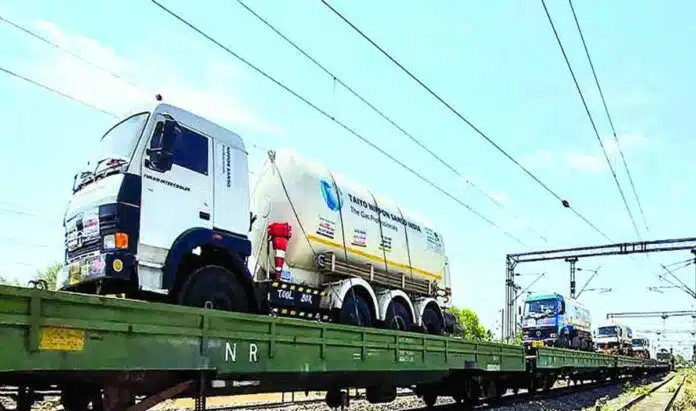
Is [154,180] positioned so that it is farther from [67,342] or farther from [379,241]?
[379,241]

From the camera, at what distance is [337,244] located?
11914 mm

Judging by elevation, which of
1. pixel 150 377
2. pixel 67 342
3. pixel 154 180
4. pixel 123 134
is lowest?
pixel 150 377

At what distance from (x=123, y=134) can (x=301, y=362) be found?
3607 mm

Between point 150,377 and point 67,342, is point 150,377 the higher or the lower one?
the lower one

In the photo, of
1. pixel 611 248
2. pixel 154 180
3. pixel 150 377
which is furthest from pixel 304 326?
pixel 611 248

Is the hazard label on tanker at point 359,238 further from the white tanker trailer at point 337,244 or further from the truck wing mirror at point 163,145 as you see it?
the truck wing mirror at point 163,145

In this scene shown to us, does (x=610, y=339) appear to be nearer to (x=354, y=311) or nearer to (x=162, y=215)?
(x=354, y=311)

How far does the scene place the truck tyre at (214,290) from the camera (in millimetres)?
7883

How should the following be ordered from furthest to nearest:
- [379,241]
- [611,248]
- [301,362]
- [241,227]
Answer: [611,248] → [379,241] → [241,227] → [301,362]

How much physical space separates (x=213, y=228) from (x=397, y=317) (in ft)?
19.7

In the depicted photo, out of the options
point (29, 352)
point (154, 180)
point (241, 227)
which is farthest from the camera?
point (241, 227)

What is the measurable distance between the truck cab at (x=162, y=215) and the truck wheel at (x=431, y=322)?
22.1 ft

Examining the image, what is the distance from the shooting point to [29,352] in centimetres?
439

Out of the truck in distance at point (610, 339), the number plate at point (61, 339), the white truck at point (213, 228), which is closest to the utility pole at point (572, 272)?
the truck in distance at point (610, 339)
